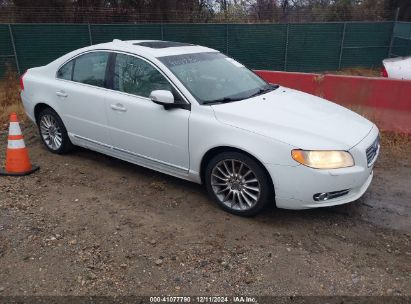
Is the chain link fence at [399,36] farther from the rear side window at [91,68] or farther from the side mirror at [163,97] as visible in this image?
the side mirror at [163,97]

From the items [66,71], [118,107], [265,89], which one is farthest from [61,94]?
[265,89]

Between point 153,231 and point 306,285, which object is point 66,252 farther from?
point 306,285

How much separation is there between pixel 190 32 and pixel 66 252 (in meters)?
11.4

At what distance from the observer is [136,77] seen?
4711 millimetres

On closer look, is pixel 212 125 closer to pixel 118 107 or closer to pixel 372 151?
pixel 118 107

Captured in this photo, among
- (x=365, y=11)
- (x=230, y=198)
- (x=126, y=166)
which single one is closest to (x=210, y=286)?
(x=230, y=198)

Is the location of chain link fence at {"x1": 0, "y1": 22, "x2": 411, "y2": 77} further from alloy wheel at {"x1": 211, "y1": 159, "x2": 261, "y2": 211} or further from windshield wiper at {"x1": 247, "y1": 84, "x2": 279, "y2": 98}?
alloy wheel at {"x1": 211, "y1": 159, "x2": 261, "y2": 211}

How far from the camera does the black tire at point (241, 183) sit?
3893mm

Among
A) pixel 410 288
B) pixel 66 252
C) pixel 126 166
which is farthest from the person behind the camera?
pixel 126 166

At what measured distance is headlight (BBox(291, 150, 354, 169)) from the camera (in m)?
3.67

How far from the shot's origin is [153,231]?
390 cm

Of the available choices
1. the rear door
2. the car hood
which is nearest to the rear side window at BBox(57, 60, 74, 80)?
the rear door

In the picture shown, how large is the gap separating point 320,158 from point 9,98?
26.2ft

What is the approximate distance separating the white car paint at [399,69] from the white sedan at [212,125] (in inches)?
137
